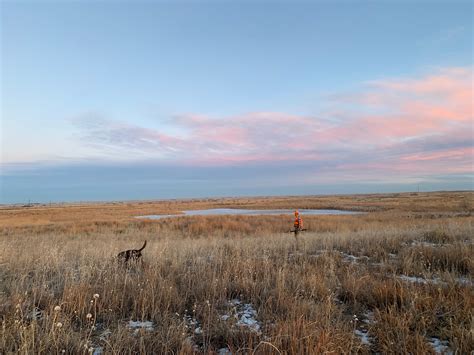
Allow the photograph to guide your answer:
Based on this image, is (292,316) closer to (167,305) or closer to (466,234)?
(167,305)

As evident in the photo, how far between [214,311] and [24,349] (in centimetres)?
207

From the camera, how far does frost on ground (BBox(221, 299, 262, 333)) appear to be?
328 cm

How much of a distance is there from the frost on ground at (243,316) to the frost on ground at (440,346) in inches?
75.3

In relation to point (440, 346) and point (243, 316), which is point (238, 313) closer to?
point (243, 316)

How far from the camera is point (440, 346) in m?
2.91

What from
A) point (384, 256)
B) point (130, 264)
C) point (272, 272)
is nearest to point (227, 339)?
point (272, 272)

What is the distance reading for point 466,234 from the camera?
30.9 ft

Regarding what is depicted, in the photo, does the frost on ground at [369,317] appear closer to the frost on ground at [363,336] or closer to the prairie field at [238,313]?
the prairie field at [238,313]

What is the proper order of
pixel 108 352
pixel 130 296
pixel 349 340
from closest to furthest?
1. pixel 108 352
2. pixel 349 340
3. pixel 130 296

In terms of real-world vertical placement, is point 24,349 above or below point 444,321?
above

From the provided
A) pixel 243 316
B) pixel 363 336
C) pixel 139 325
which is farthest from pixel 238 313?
pixel 363 336

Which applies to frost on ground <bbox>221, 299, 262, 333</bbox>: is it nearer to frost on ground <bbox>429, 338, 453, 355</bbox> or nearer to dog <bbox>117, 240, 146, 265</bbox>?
frost on ground <bbox>429, 338, 453, 355</bbox>

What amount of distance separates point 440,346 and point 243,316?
2.29m

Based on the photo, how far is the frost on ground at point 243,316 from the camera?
3281mm
